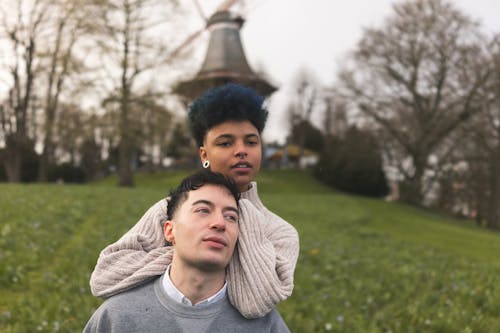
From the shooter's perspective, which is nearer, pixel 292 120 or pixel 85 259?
pixel 85 259

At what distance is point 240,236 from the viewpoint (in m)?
1.96

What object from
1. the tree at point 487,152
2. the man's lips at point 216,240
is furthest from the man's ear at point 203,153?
the tree at point 487,152

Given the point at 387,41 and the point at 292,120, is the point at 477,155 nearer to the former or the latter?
the point at 387,41

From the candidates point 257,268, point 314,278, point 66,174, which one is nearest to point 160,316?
point 257,268

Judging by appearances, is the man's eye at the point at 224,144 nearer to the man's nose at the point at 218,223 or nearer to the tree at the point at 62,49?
the man's nose at the point at 218,223

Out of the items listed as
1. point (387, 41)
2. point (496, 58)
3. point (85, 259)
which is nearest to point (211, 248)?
point (85, 259)

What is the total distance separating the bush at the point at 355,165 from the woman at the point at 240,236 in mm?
28320

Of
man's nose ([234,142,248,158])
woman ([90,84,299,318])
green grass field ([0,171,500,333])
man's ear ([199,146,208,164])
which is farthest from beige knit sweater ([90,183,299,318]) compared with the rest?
green grass field ([0,171,500,333])

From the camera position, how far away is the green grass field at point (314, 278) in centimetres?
448

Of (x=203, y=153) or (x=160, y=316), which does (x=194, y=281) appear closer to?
(x=160, y=316)

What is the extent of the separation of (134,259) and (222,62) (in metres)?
25.3

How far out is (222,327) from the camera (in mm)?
1847

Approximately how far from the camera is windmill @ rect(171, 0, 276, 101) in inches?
992

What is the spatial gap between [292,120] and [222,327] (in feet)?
165
